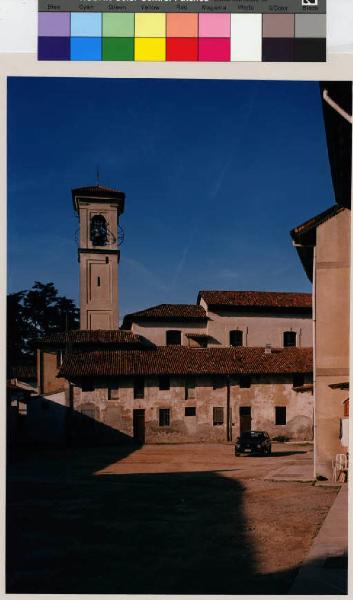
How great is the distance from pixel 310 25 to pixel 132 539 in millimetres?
7240

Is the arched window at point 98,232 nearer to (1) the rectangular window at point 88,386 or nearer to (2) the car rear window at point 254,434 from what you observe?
(1) the rectangular window at point 88,386

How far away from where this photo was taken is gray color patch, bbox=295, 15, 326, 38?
5.19 m

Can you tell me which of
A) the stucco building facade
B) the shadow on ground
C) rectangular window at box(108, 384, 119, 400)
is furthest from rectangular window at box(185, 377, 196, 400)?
the shadow on ground

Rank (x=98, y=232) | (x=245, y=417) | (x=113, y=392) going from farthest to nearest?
(x=113, y=392) < (x=245, y=417) < (x=98, y=232)

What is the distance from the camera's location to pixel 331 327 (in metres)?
10.5

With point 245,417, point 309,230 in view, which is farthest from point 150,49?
point 245,417

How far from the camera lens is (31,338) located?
1050 centimetres

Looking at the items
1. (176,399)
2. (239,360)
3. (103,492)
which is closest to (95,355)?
(176,399)

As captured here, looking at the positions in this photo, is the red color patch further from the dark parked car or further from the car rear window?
the car rear window

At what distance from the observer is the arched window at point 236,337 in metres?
22.2

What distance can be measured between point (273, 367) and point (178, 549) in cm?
1246

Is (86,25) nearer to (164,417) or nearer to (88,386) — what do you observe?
(88,386)

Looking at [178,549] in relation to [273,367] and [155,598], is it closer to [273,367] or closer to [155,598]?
[155,598]

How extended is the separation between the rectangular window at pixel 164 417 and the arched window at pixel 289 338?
5.77m
